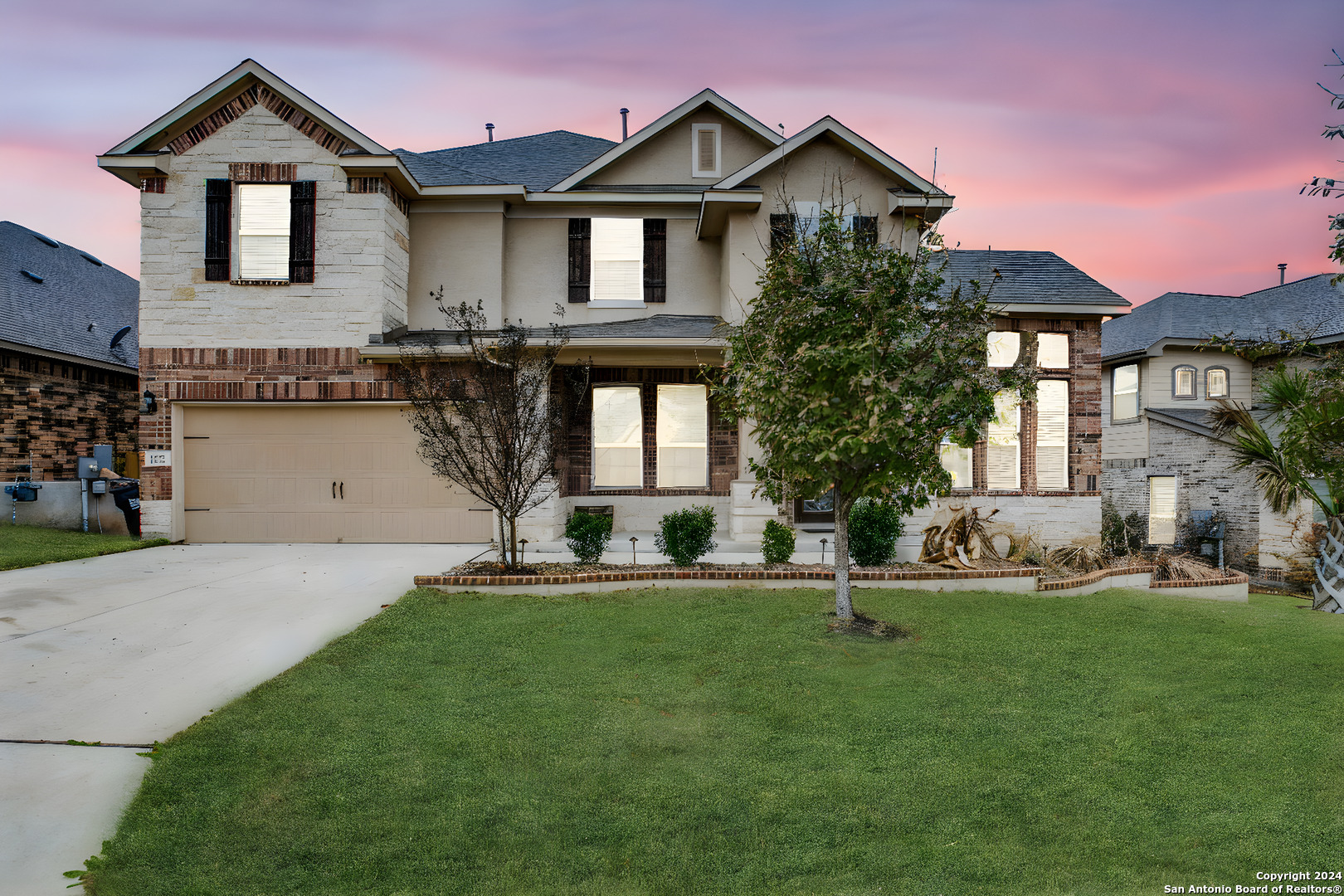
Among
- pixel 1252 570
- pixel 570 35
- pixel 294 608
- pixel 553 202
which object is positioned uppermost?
pixel 570 35

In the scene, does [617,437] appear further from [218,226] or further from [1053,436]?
[1053,436]

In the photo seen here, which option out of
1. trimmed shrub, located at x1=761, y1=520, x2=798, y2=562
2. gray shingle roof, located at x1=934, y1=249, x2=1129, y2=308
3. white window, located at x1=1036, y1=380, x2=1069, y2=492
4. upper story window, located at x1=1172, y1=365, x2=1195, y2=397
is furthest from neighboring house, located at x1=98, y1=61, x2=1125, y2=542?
upper story window, located at x1=1172, y1=365, x2=1195, y2=397

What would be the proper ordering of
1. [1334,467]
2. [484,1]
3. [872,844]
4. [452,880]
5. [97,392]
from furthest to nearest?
[97,392]
[484,1]
[1334,467]
[872,844]
[452,880]

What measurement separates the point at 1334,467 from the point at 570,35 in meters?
13.9

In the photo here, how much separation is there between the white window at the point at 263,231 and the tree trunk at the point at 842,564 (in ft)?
34.7

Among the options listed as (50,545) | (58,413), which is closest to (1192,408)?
(50,545)

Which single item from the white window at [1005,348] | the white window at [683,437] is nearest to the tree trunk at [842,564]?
the white window at [683,437]

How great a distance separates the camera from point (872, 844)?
299cm

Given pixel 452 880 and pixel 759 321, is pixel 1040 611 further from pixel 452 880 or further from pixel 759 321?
pixel 452 880

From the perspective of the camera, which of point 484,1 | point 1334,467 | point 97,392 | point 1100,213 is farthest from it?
point 1100,213

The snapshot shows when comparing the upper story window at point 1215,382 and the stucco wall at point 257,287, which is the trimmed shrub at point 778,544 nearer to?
the stucco wall at point 257,287

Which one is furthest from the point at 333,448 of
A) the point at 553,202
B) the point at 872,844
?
the point at 872,844

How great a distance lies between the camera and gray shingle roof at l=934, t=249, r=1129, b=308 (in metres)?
12.8

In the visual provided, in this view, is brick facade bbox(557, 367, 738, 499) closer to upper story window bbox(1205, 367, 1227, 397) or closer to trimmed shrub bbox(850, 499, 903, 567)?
trimmed shrub bbox(850, 499, 903, 567)
